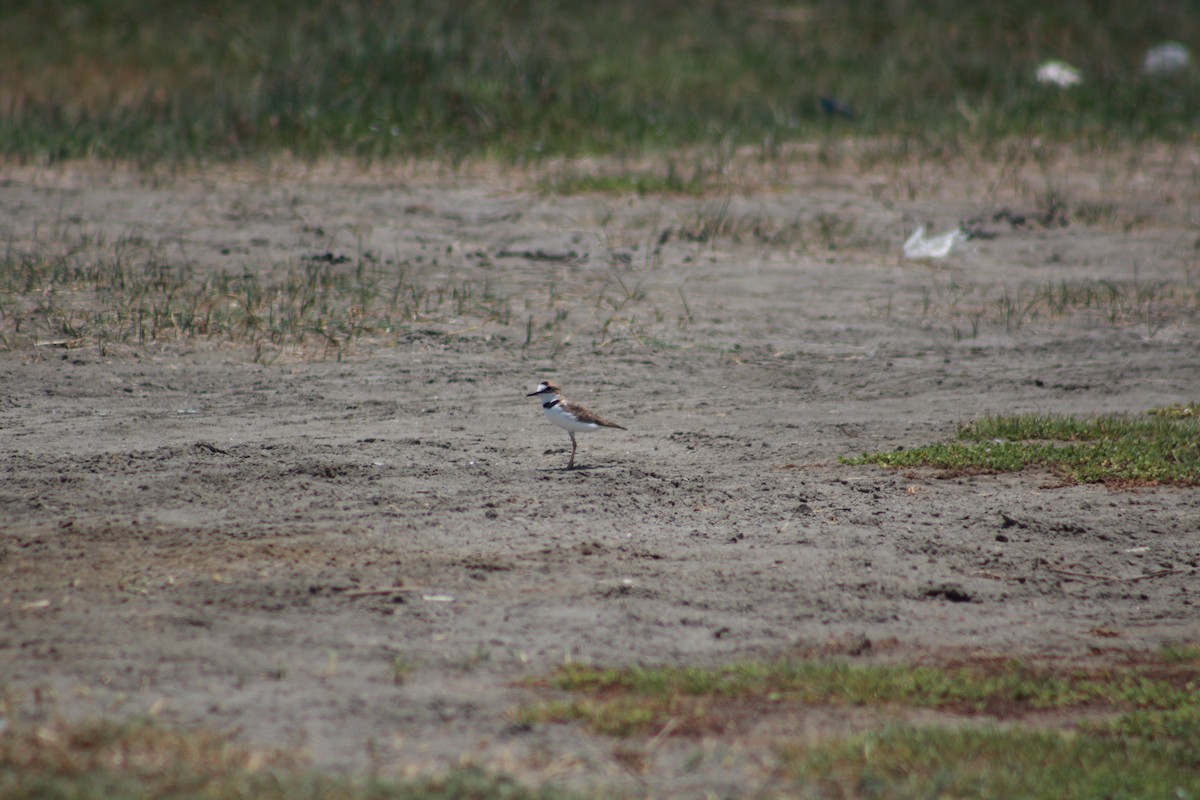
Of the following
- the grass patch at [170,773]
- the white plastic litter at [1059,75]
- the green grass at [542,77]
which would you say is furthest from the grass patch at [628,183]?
the grass patch at [170,773]

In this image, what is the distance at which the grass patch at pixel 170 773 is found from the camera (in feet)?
13.0

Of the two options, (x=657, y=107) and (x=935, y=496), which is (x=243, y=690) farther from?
(x=657, y=107)

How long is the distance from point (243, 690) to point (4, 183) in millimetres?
9452

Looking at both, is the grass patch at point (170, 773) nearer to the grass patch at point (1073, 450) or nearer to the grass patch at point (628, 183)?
the grass patch at point (1073, 450)

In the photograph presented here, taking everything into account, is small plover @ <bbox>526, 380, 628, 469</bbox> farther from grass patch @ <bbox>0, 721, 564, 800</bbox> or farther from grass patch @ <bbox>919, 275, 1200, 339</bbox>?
grass patch @ <bbox>919, 275, 1200, 339</bbox>

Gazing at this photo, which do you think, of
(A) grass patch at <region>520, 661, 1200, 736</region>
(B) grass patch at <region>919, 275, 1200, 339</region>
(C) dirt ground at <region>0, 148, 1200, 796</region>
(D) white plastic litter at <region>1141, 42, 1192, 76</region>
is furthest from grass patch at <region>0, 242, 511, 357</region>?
(D) white plastic litter at <region>1141, 42, 1192, 76</region>

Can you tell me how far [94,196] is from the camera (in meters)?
12.3

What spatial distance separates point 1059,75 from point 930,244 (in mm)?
7715

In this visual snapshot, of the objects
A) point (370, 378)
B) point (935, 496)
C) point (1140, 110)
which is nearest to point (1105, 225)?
point (1140, 110)

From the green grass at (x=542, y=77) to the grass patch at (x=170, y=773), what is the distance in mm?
10222

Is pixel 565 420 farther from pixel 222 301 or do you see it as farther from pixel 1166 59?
pixel 1166 59

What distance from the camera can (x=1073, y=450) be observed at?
7.72 meters

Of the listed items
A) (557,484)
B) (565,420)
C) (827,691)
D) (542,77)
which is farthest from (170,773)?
(542,77)

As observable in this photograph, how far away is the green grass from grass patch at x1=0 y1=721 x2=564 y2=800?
33.5 feet
